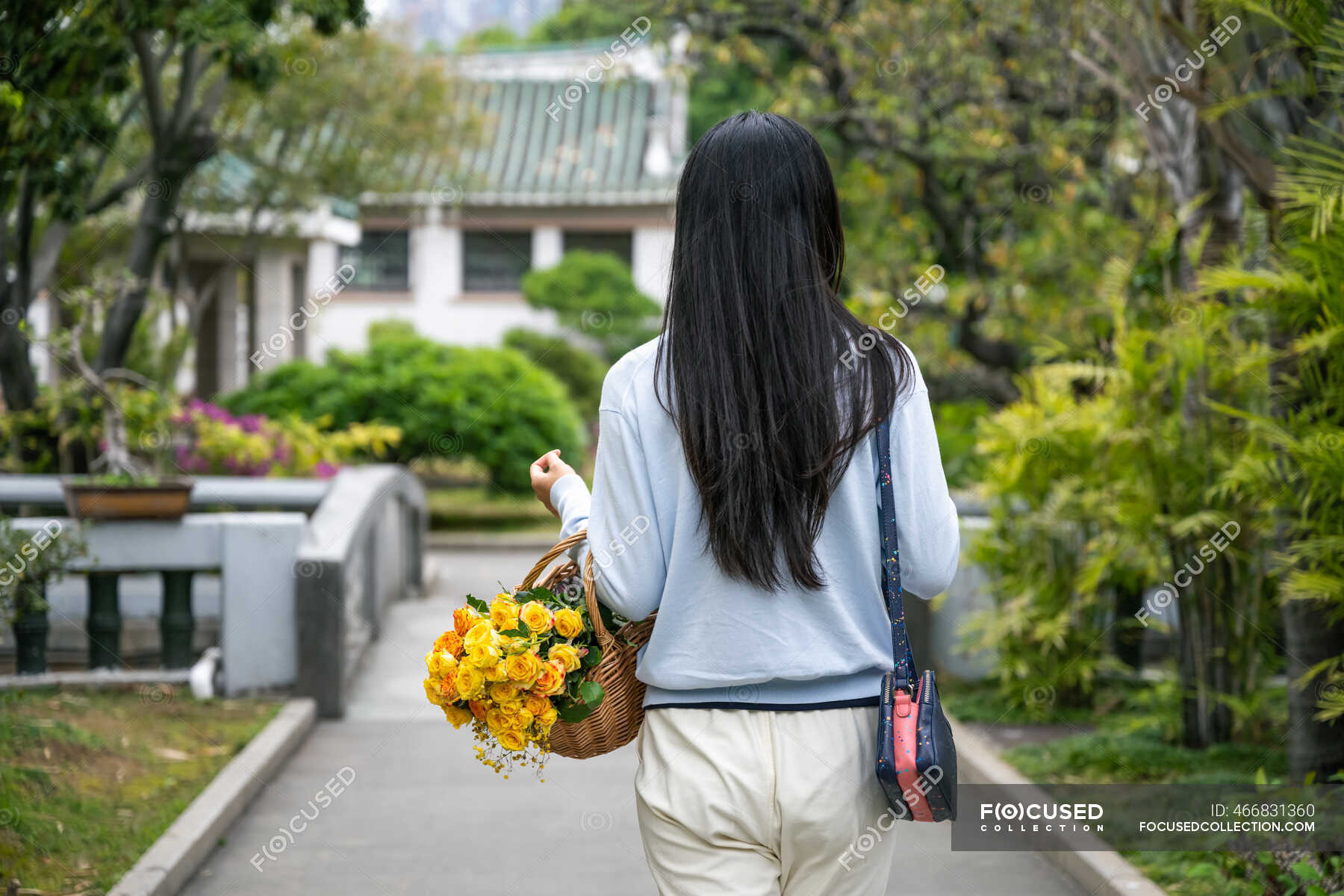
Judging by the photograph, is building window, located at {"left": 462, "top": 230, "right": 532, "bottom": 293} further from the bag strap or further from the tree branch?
the bag strap

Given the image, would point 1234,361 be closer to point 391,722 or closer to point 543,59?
point 391,722

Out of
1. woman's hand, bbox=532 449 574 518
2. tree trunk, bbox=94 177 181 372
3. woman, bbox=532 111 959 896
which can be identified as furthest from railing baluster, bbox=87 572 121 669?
woman, bbox=532 111 959 896

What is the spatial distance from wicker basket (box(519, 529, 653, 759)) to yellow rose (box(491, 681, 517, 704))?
13 cm

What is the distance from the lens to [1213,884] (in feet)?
14.2

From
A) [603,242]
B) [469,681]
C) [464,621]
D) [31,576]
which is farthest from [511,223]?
[469,681]

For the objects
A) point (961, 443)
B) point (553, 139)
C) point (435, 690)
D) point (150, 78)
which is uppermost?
point (553, 139)

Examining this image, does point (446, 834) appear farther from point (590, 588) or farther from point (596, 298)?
point (596, 298)

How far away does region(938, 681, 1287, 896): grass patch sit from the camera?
459 centimetres

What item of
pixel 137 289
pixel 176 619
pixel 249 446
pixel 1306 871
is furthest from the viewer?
pixel 249 446

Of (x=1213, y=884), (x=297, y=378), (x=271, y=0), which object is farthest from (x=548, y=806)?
(x=297, y=378)

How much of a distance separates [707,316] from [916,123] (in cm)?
857

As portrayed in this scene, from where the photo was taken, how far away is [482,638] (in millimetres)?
2371

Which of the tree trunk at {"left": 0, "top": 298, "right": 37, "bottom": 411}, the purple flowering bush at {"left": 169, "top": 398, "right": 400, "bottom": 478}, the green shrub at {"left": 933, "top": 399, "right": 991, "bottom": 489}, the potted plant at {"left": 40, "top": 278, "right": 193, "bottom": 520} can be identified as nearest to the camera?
the potted plant at {"left": 40, "top": 278, "right": 193, "bottom": 520}

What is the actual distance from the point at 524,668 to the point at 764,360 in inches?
28.4
